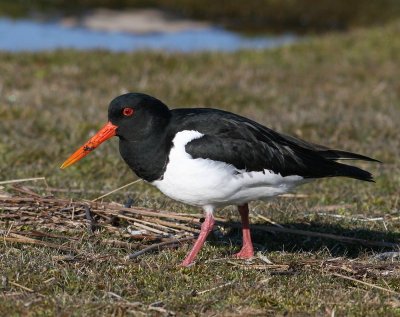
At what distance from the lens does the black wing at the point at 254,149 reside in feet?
14.8

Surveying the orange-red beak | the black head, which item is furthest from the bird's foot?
the orange-red beak

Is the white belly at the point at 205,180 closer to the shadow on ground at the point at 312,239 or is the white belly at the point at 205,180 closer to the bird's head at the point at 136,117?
the bird's head at the point at 136,117

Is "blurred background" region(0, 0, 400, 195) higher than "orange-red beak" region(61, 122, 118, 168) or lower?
lower

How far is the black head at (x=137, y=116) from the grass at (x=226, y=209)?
37.7 inches

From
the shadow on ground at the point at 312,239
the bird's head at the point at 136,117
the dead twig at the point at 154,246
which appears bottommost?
the shadow on ground at the point at 312,239

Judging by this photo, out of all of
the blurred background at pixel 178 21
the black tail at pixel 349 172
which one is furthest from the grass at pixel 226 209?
the blurred background at pixel 178 21

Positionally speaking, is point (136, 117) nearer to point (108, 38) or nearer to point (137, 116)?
point (137, 116)

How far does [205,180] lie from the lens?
14.4 feet

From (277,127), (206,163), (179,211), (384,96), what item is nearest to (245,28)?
(384,96)

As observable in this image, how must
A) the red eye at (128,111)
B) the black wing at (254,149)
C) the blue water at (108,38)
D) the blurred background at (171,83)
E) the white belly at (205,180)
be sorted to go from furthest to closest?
the blue water at (108,38), the blurred background at (171,83), the red eye at (128,111), the black wing at (254,149), the white belly at (205,180)

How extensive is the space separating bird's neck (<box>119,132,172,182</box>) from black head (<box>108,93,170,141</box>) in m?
0.06

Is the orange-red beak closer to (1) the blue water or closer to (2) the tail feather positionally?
(2) the tail feather

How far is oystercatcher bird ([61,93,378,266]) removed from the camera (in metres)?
4.42

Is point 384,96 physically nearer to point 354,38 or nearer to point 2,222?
point 354,38
